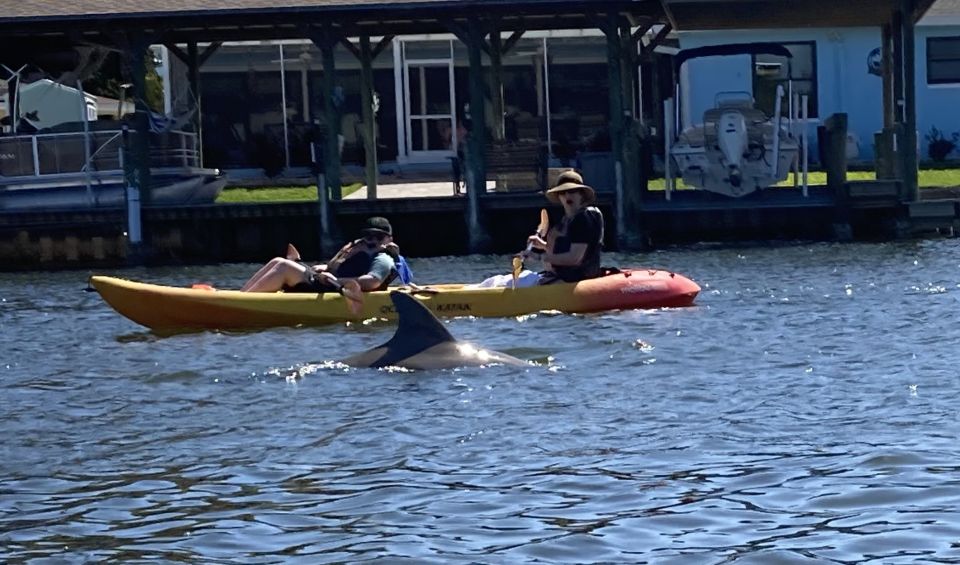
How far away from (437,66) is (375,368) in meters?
24.6

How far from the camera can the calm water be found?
832 cm

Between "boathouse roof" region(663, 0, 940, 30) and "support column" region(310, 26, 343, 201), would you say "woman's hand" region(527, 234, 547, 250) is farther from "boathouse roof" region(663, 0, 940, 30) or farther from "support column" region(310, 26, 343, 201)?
"support column" region(310, 26, 343, 201)

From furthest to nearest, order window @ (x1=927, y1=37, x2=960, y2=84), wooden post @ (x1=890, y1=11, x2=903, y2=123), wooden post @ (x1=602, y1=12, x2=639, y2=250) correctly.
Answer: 1. window @ (x1=927, y1=37, x2=960, y2=84)
2. wooden post @ (x1=890, y1=11, x2=903, y2=123)
3. wooden post @ (x1=602, y1=12, x2=639, y2=250)

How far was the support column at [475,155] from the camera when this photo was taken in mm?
26341

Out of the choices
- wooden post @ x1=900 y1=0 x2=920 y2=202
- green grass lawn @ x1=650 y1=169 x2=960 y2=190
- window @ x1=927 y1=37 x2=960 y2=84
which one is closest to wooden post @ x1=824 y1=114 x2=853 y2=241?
wooden post @ x1=900 y1=0 x2=920 y2=202

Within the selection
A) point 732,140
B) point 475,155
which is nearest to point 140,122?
point 475,155

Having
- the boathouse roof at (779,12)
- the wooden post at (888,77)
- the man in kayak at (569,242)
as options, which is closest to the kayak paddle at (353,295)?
the man in kayak at (569,242)

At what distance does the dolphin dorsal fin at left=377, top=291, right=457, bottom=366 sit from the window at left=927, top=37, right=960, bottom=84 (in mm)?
26600

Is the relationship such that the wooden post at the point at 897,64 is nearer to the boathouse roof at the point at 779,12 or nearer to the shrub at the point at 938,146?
the boathouse roof at the point at 779,12

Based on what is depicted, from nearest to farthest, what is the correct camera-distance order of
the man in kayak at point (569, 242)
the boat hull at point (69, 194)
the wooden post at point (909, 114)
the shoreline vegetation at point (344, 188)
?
the man in kayak at point (569, 242) → the wooden post at point (909, 114) → the boat hull at point (69, 194) → the shoreline vegetation at point (344, 188)

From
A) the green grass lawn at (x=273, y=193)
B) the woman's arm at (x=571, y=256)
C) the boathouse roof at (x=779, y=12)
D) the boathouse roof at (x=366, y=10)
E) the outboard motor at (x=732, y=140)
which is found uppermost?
the boathouse roof at (x=366, y=10)

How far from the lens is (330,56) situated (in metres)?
27.5

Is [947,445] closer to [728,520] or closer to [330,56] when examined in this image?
[728,520]

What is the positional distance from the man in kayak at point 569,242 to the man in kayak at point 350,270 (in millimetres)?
1127
